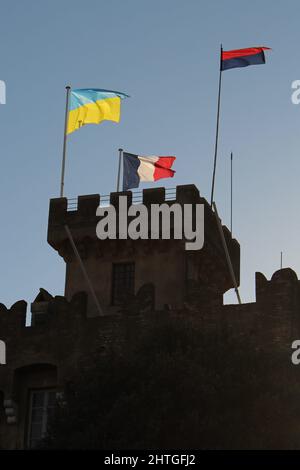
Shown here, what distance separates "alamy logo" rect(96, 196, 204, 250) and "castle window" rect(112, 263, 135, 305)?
114 cm

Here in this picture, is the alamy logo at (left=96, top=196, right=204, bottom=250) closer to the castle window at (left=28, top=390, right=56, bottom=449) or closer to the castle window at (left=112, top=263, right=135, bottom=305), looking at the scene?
the castle window at (left=112, top=263, right=135, bottom=305)

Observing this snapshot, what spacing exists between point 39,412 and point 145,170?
10.7 metres

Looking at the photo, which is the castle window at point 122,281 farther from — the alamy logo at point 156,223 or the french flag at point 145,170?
the french flag at point 145,170

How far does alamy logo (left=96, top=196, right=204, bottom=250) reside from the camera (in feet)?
165

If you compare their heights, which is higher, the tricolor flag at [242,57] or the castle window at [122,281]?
the tricolor flag at [242,57]

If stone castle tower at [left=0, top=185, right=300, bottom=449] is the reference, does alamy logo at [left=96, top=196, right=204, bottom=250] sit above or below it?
above

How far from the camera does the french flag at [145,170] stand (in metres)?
52.2

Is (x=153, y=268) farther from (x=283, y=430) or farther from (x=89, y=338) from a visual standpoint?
(x=283, y=430)

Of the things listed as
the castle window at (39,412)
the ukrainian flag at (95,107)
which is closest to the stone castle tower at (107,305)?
the castle window at (39,412)

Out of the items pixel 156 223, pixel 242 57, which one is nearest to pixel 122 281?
pixel 156 223

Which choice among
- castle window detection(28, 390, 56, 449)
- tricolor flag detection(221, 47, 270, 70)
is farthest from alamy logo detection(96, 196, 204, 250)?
castle window detection(28, 390, 56, 449)

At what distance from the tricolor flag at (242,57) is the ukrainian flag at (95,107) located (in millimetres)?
4296

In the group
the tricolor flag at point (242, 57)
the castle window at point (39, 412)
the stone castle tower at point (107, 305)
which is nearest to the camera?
the stone castle tower at point (107, 305)

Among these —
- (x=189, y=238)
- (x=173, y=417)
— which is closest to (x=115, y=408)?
(x=173, y=417)
